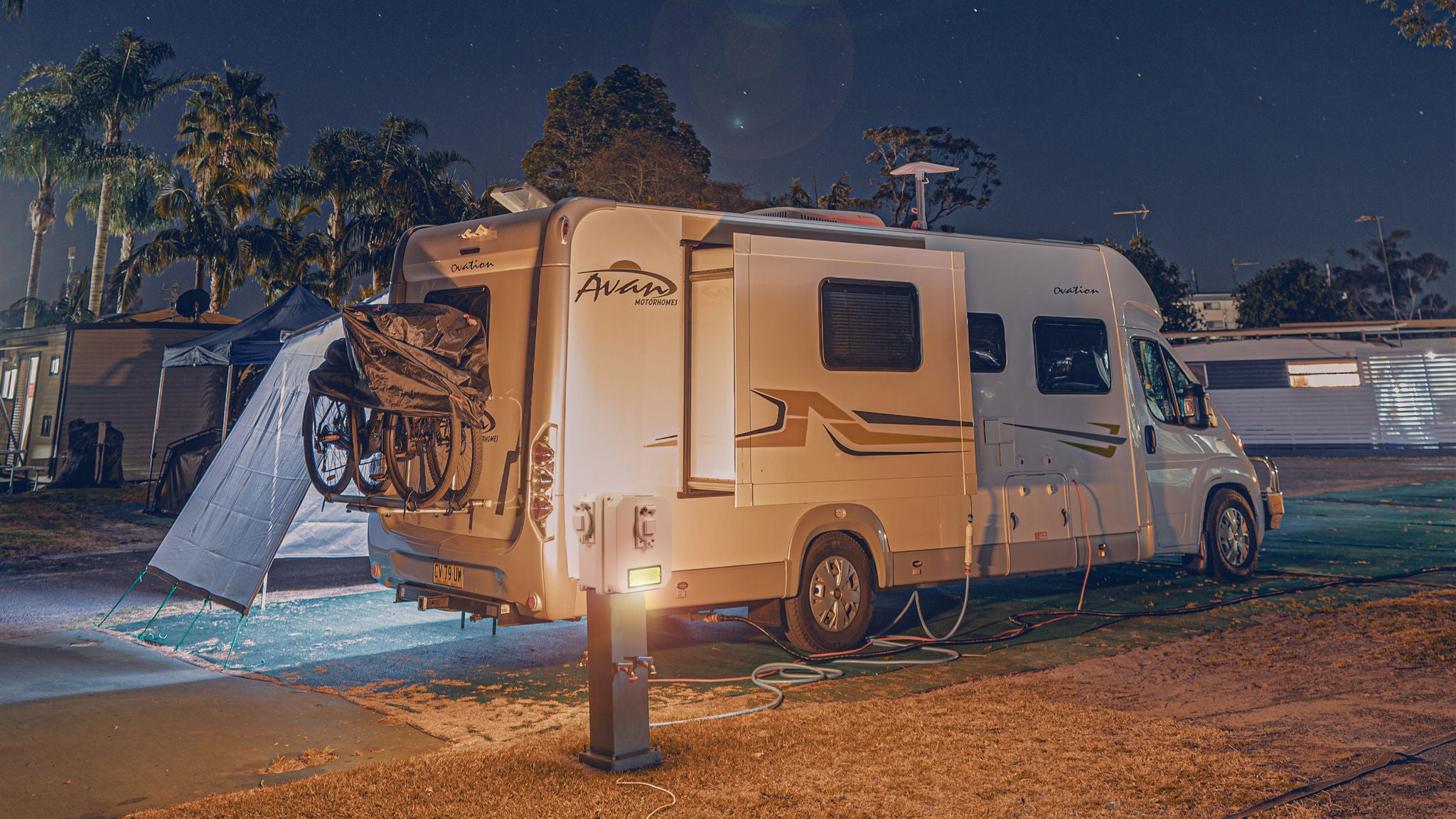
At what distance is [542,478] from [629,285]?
130cm

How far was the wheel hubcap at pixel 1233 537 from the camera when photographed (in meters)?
9.96

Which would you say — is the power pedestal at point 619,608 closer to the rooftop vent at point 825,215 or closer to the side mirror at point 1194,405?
the rooftop vent at point 825,215

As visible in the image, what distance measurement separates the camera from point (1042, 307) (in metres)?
8.41

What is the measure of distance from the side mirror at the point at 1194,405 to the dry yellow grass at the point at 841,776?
15.7 ft

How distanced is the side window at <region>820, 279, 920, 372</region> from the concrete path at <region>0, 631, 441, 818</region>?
11.8 ft

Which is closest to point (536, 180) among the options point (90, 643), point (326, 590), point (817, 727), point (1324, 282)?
point (326, 590)

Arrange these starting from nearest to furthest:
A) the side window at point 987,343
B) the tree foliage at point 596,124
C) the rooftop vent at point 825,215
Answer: the rooftop vent at point 825,215 < the side window at point 987,343 < the tree foliage at point 596,124

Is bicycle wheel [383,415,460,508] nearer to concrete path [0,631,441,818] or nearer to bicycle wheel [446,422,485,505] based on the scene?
bicycle wheel [446,422,485,505]

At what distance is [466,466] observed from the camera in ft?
20.1

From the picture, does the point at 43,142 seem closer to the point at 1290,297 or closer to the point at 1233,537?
the point at 1233,537

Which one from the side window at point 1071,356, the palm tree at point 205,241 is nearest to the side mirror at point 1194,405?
the side window at point 1071,356

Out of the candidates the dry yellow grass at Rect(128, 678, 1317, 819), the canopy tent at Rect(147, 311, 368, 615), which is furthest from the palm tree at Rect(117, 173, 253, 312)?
the dry yellow grass at Rect(128, 678, 1317, 819)

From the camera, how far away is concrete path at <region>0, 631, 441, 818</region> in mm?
4551

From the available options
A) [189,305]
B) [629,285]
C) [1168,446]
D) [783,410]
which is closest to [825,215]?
[783,410]
